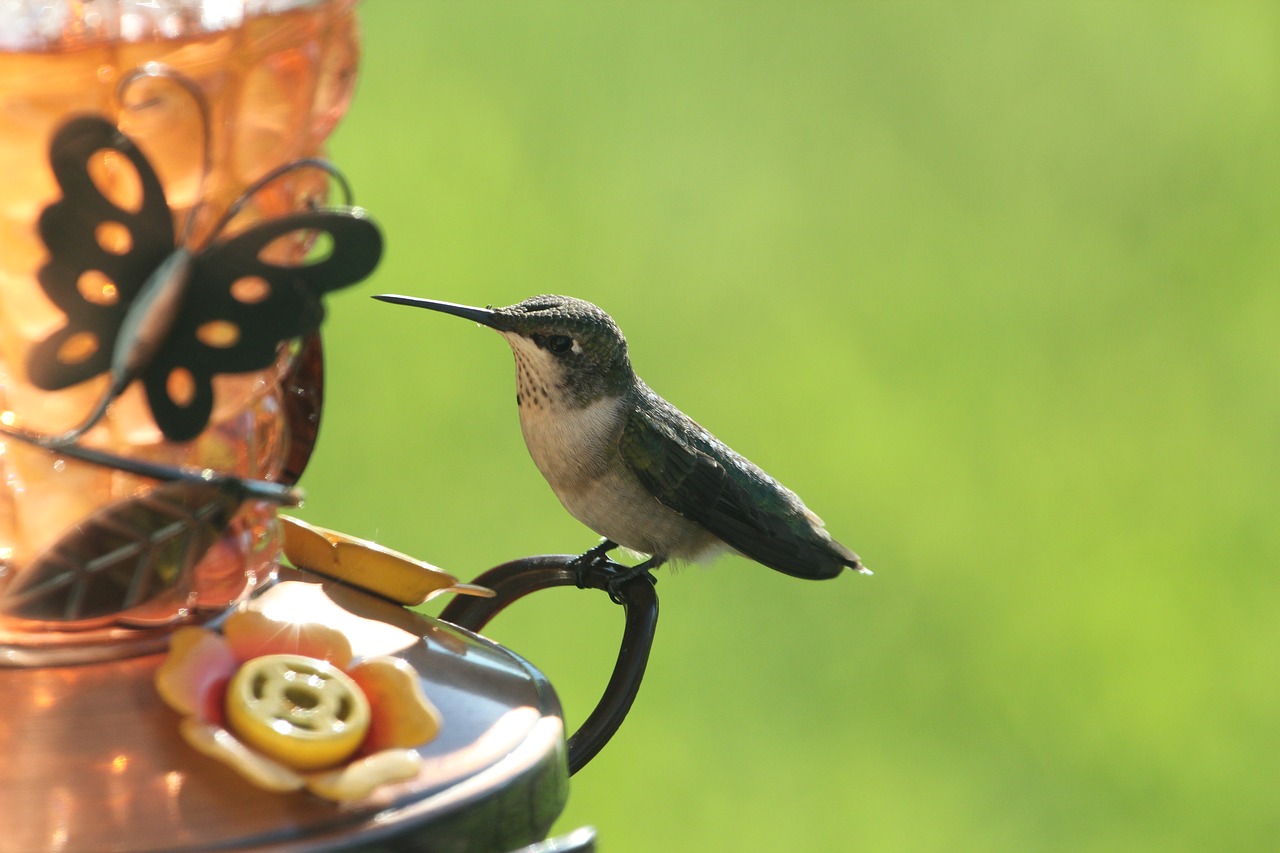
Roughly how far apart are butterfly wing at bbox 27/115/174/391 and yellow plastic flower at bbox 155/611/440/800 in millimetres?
255

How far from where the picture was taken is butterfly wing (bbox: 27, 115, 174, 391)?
4.55 feet

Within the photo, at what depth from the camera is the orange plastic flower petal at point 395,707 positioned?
1462 mm

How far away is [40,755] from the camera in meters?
1.38

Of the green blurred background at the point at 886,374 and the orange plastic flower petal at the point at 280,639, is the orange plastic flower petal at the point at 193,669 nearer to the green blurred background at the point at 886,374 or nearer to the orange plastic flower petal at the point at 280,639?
the orange plastic flower petal at the point at 280,639

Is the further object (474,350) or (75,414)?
(474,350)

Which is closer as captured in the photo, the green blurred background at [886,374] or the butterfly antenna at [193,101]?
the butterfly antenna at [193,101]

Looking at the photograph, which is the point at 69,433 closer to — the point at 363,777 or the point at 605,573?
the point at 363,777

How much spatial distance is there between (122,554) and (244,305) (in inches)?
9.4

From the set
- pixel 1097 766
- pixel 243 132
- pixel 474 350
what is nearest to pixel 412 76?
pixel 474 350

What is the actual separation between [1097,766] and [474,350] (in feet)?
8.56

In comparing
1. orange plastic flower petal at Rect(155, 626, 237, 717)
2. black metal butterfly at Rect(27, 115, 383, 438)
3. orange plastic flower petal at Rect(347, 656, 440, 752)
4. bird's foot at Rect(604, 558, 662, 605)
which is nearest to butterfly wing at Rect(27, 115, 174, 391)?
black metal butterfly at Rect(27, 115, 383, 438)

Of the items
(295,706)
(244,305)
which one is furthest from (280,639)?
(244,305)

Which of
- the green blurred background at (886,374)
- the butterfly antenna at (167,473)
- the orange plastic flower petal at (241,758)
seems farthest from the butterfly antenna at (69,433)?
the green blurred background at (886,374)

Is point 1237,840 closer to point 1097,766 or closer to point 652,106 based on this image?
point 1097,766
